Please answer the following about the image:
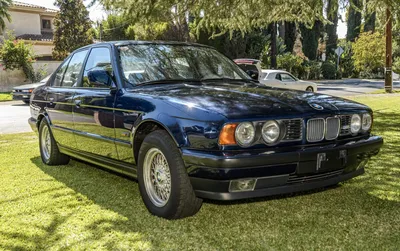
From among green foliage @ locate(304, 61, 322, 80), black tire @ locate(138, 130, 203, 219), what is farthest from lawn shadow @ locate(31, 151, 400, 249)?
green foliage @ locate(304, 61, 322, 80)

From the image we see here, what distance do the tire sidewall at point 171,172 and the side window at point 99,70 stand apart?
0.91m

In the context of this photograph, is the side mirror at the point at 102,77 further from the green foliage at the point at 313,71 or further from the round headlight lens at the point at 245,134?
the green foliage at the point at 313,71

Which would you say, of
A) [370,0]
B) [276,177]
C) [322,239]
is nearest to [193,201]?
[276,177]

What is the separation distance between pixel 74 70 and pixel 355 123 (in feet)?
11.1

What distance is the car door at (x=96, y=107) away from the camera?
4398mm

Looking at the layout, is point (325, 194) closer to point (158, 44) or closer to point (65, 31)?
point (158, 44)

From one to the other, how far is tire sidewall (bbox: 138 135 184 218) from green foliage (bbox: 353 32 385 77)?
124 feet

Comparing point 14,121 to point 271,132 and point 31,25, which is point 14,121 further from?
point 31,25

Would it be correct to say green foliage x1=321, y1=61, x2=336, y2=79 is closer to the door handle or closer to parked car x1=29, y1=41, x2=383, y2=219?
parked car x1=29, y1=41, x2=383, y2=219

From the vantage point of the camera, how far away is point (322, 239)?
332cm

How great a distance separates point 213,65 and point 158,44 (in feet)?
2.14

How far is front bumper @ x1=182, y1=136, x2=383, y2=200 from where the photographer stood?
323 cm

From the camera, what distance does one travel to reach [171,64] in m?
4.66

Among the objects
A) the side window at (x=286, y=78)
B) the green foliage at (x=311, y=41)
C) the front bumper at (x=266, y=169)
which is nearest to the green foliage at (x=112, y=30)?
the green foliage at (x=311, y=41)
